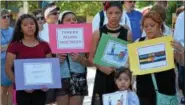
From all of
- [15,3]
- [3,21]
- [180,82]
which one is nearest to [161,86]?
[180,82]

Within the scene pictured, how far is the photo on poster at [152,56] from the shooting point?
5.05 m

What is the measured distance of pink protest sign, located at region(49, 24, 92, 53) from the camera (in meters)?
5.64

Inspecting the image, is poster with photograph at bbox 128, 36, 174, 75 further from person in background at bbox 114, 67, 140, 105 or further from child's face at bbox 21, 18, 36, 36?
child's face at bbox 21, 18, 36, 36

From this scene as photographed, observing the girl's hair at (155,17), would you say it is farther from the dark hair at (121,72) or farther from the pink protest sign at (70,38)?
the pink protest sign at (70,38)

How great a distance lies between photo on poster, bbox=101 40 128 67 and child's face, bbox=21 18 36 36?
873 mm

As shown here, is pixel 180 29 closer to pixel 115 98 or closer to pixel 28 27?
pixel 115 98

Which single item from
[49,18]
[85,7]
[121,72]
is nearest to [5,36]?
[49,18]

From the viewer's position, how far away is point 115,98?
5.01 metres

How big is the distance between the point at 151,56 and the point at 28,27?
1.45 meters

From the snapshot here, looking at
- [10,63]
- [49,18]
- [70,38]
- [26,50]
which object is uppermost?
[49,18]

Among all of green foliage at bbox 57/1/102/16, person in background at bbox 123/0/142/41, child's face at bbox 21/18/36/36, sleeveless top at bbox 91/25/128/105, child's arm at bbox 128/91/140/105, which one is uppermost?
green foliage at bbox 57/1/102/16

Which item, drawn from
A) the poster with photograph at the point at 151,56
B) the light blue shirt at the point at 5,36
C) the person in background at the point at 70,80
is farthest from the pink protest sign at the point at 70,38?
the light blue shirt at the point at 5,36

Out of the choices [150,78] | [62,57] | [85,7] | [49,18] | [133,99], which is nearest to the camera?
[133,99]

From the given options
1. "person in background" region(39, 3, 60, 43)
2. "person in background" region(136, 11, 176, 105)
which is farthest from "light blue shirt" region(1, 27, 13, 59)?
"person in background" region(136, 11, 176, 105)
